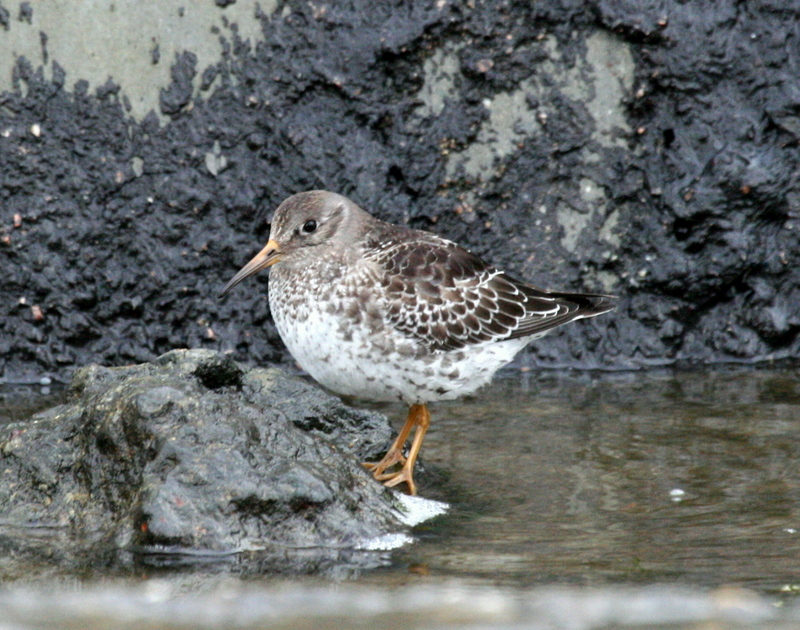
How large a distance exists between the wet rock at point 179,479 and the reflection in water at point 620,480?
0.42m

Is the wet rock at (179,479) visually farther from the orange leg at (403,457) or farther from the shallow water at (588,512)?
the orange leg at (403,457)

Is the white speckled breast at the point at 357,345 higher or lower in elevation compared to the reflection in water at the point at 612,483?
higher

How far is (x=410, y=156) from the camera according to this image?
7066 millimetres

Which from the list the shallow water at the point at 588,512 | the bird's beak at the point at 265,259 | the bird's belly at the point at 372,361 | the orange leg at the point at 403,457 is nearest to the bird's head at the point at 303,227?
the bird's beak at the point at 265,259

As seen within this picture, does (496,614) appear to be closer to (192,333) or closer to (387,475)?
(387,475)

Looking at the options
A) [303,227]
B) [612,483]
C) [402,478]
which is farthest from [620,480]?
[303,227]

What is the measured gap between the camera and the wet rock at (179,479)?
4277mm

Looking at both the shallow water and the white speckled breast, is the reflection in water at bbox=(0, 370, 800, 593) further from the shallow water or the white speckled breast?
the white speckled breast

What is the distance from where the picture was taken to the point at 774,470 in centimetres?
524

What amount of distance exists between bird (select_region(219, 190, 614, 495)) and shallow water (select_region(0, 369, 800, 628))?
47 cm

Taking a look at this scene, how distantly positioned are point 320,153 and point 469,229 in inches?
42.1

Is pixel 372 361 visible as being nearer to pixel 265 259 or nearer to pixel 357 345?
pixel 357 345

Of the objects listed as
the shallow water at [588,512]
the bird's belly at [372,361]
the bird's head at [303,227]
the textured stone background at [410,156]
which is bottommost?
the shallow water at [588,512]

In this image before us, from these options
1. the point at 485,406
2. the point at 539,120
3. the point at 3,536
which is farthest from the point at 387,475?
the point at 539,120
